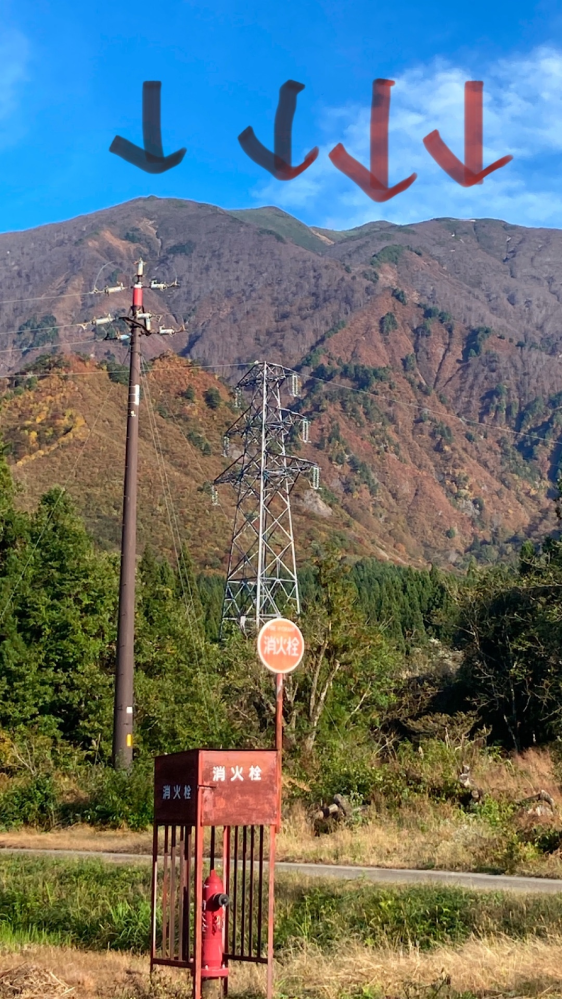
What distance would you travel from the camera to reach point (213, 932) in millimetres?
8156

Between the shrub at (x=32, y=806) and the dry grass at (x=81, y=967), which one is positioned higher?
the shrub at (x=32, y=806)

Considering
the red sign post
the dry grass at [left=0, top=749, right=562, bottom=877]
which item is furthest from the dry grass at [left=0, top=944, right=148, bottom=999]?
the dry grass at [left=0, top=749, right=562, bottom=877]

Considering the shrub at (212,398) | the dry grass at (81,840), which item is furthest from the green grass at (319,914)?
the shrub at (212,398)

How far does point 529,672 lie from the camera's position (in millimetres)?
36875

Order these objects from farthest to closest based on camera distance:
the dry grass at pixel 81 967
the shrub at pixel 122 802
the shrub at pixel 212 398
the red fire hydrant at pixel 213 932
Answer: the shrub at pixel 212 398
the shrub at pixel 122 802
the dry grass at pixel 81 967
the red fire hydrant at pixel 213 932

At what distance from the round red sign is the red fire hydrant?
94.0 inches

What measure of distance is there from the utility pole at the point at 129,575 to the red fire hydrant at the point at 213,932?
13.0 m

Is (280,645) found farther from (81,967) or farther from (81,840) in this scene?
(81,840)

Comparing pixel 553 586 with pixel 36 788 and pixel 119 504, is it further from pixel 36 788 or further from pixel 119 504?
pixel 119 504

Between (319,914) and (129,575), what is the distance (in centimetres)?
1205

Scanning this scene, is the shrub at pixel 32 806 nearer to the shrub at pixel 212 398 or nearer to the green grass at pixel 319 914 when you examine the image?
the green grass at pixel 319 914

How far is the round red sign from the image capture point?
1003cm

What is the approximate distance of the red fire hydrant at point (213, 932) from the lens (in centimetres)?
808

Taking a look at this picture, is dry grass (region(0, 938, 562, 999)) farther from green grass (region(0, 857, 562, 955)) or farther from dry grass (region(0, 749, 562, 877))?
dry grass (region(0, 749, 562, 877))
